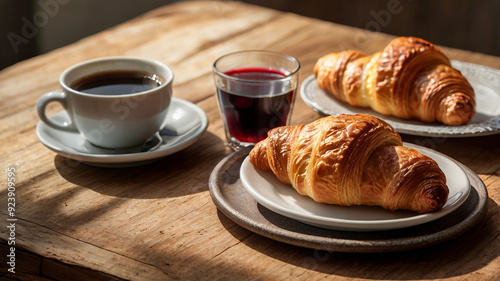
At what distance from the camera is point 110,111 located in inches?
48.0

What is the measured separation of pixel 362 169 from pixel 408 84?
20.7 inches

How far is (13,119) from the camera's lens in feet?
4.85

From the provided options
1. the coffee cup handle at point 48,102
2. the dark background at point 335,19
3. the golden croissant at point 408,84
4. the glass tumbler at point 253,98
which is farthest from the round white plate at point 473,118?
the dark background at point 335,19

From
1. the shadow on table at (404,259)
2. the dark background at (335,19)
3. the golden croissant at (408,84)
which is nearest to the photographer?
the shadow on table at (404,259)

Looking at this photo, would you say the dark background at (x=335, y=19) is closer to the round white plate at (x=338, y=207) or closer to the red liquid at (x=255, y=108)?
the red liquid at (x=255, y=108)

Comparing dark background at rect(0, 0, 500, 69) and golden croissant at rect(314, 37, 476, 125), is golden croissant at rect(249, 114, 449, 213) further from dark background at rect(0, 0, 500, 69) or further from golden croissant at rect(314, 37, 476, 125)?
dark background at rect(0, 0, 500, 69)

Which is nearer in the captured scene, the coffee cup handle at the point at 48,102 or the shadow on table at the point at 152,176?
the shadow on table at the point at 152,176

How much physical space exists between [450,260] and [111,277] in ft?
1.75

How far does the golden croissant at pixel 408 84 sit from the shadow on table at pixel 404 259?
44cm

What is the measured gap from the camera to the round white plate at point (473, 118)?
4.22ft

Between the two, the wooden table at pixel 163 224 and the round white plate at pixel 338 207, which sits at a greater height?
the round white plate at pixel 338 207

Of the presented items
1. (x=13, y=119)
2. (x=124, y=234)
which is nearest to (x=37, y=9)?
(x=13, y=119)

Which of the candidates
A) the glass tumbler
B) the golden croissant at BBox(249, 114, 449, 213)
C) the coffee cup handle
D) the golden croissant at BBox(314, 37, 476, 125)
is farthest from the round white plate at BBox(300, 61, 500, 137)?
the coffee cup handle

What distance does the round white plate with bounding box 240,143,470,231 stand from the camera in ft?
2.99
